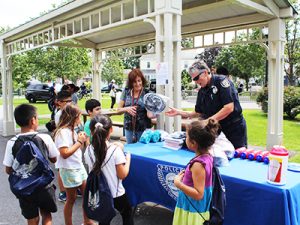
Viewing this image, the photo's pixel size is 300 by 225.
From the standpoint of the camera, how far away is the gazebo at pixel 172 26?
13.8 ft

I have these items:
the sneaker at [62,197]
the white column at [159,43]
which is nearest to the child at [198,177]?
the white column at [159,43]

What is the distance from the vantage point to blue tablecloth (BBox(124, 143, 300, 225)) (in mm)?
2270

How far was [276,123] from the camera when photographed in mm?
6828

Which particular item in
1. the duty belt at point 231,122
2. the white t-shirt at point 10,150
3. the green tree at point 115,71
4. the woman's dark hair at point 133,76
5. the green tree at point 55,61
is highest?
the green tree at point 115,71

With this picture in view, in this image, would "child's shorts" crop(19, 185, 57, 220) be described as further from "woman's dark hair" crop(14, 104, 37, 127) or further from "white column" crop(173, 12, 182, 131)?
"white column" crop(173, 12, 182, 131)

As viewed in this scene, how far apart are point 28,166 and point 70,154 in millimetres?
475

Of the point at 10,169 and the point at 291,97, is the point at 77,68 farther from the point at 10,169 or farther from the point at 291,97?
the point at 10,169

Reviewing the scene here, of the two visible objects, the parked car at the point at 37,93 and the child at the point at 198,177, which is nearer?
the child at the point at 198,177

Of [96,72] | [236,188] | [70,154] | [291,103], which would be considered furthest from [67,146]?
[291,103]

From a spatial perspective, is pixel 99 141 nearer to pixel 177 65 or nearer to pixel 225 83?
pixel 225 83

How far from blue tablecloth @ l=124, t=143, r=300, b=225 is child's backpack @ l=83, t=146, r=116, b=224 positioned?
25.1 inches

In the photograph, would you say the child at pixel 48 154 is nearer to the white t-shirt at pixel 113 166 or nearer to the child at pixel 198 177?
the white t-shirt at pixel 113 166

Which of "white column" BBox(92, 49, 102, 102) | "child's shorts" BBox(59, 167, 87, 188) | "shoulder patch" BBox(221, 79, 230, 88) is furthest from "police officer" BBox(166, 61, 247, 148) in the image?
"white column" BBox(92, 49, 102, 102)

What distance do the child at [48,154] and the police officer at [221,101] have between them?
1680 millimetres
